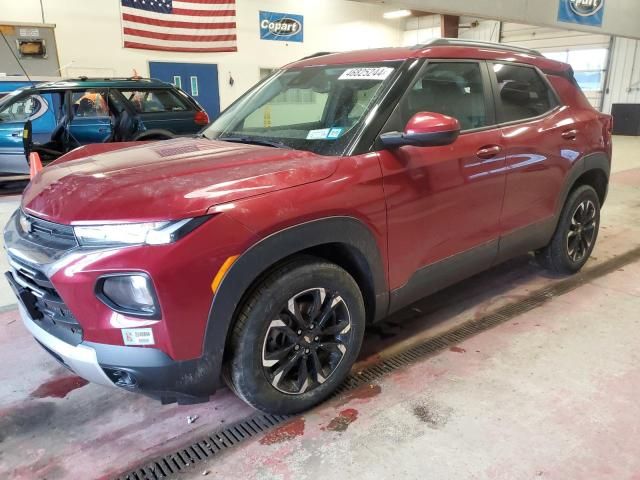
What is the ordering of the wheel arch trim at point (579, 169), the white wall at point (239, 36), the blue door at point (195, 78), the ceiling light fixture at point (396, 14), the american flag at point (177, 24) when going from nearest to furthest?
the wheel arch trim at point (579, 169), the white wall at point (239, 36), the american flag at point (177, 24), the blue door at point (195, 78), the ceiling light fixture at point (396, 14)

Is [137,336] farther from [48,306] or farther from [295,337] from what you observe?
[295,337]

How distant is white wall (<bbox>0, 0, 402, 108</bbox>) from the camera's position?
11.0 metres

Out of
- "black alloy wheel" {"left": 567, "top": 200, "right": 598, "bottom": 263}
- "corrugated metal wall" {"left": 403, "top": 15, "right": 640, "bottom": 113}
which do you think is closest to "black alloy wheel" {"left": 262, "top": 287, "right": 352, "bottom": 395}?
"black alloy wheel" {"left": 567, "top": 200, "right": 598, "bottom": 263}

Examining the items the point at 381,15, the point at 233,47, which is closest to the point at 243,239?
the point at 233,47

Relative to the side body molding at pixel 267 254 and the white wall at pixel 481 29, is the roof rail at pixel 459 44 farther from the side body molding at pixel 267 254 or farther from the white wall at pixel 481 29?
the white wall at pixel 481 29

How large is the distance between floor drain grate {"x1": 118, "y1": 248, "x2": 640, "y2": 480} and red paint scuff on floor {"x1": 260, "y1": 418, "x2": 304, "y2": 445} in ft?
0.14

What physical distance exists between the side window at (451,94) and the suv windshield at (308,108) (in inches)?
→ 6.8

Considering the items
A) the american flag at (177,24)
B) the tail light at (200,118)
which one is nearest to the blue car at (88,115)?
the tail light at (200,118)

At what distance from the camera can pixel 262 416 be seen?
2289mm

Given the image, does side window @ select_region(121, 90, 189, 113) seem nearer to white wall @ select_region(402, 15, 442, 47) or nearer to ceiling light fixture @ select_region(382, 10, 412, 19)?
ceiling light fixture @ select_region(382, 10, 412, 19)

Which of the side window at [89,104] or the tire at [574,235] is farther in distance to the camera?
the side window at [89,104]

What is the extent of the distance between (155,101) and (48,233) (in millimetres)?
6283

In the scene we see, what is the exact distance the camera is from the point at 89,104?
7355 millimetres

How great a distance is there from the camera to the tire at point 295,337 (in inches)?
76.9
